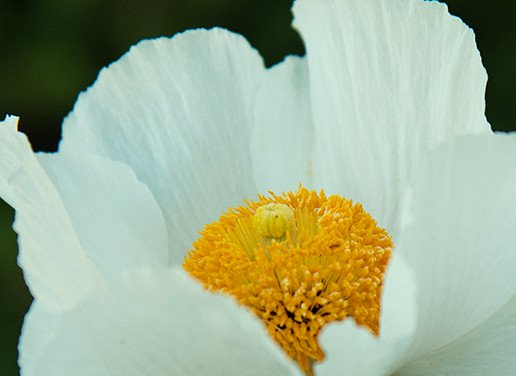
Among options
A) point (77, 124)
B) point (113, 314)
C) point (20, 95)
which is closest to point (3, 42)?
point (20, 95)

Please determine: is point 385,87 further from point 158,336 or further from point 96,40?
point 96,40

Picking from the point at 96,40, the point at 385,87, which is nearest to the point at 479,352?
the point at 385,87

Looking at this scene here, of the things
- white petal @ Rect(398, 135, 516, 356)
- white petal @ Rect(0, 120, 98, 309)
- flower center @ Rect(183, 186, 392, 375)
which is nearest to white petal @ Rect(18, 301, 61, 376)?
white petal @ Rect(0, 120, 98, 309)

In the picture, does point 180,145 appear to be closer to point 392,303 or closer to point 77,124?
point 77,124

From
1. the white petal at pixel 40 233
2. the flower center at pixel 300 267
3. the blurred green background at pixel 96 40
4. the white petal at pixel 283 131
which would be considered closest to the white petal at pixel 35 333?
the white petal at pixel 40 233

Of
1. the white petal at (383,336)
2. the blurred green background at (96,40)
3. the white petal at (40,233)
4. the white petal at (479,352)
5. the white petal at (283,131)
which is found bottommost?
the white petal at (383,336)

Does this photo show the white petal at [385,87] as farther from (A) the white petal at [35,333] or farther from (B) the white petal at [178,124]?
(A) the white petal at [35,333]

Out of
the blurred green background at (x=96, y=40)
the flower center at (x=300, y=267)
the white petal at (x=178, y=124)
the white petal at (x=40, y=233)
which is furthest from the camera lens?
the blurred green background at (x=96, y=40)
